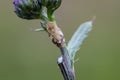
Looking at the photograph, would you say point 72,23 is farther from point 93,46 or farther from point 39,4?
point 39,4

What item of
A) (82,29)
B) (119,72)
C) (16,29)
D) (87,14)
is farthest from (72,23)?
(82,29)

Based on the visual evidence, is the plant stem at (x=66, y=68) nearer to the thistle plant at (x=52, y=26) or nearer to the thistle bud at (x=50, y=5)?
the thistle plant at (x=52, y=26)

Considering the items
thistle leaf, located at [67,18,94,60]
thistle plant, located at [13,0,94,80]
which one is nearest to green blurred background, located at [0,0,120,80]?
thistle leaf, located at [67,18,94,60]

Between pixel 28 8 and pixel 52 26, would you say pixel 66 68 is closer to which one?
pixel 52 26

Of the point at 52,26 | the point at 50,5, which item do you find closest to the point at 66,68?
the point at 52,26

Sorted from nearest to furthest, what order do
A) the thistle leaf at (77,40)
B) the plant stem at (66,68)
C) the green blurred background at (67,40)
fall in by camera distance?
the plant stem at (66,68) → the thistle leaf at (77,40) → the green blurred background at (67,40)

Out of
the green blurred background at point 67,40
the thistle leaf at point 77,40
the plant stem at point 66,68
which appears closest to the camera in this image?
the plant stem at point 66,68

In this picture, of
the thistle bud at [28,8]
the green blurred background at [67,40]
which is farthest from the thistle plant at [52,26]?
the green blurred background at [67,40]
